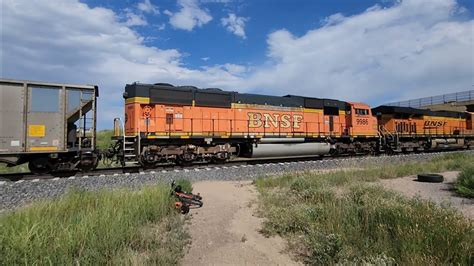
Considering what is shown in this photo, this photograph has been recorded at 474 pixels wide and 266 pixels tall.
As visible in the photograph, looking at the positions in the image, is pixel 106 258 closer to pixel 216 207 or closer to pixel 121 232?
pixel 121 232

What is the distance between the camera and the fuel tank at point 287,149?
1587cm

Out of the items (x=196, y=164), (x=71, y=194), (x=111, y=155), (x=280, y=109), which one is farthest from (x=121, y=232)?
(x=280, y=109)

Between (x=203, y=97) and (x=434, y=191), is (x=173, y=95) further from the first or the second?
(x=434, y=191)

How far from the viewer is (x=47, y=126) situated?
1008 centimetres

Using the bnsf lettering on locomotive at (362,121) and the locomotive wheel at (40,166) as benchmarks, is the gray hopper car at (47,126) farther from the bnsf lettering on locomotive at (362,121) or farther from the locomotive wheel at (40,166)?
the bnsf lettering on locomotive at (362,121)

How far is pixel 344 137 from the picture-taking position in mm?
19766

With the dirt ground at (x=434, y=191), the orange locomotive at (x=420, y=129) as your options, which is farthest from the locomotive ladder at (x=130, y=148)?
the orange locomotive at (x=420, y=129)

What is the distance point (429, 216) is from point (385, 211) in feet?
2.60

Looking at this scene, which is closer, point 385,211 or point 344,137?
point 385,211

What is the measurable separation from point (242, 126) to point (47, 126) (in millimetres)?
8581

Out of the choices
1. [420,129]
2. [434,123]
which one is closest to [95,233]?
[420,129]

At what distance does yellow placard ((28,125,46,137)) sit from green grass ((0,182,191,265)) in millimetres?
4889

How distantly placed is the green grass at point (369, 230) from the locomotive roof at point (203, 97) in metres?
7.96

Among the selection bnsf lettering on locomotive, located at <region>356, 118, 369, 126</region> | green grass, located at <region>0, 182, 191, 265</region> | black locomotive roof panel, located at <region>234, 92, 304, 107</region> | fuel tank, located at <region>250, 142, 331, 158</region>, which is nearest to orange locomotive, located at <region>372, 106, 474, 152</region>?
bnsf lettering on locomotive, located at <region>356, 118, 369, 126</region>
